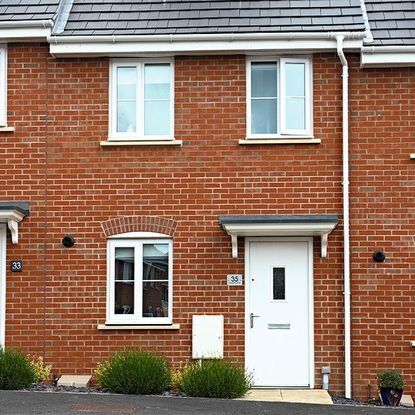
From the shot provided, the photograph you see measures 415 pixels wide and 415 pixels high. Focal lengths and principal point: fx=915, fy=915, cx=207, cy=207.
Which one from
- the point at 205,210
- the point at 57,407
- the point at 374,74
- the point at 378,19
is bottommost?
the point at 57,407

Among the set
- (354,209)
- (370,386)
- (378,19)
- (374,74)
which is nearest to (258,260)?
(354,209)

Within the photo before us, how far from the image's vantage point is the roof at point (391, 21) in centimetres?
1476

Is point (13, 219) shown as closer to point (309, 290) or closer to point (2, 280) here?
point (2, 280)

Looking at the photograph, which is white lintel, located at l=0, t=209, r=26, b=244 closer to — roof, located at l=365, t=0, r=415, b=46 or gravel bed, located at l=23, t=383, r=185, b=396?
gravel bed, located at l=23, t=383, r=185, b=396

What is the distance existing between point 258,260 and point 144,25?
4.30m

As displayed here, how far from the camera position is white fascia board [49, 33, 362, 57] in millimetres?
14578

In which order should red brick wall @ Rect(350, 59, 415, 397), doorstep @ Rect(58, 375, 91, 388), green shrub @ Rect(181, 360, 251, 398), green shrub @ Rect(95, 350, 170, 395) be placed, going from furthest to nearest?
1. red brick wall @ Rect(350, 59, 415, 397)
2. doorstep @ Rect(58, 375, 91, 388)
3. green shrub @ Rect(95, 350, 170, 395)
4. green shrub @ Rect(181, 360, 251, 398)

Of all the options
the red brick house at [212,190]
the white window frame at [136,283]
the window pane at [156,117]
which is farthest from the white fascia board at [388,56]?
the white window frame at [136,283]

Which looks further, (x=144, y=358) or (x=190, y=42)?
(x=190, y=42)

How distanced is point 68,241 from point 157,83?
117 inches

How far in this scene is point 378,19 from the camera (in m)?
15.4

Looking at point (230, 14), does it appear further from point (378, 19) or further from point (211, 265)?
point (211, 265)

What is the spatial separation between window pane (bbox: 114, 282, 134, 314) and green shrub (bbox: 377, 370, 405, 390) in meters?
4.08

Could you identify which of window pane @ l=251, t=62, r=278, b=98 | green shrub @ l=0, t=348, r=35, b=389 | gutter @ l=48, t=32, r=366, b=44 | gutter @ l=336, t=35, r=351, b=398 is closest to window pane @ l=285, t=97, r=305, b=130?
window pane @ l=251, t=62, r=278, b=98
